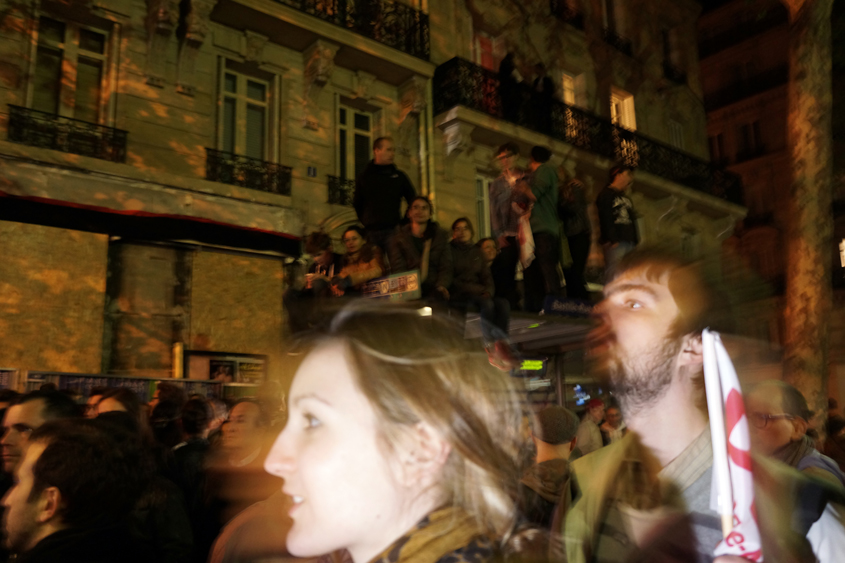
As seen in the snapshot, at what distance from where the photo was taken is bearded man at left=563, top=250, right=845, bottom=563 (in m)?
1.51

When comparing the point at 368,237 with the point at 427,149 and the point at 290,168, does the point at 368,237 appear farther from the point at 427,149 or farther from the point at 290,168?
the point at 427,149

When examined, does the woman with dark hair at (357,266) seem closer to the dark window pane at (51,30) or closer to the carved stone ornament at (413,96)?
the dark window pane at (51,30)

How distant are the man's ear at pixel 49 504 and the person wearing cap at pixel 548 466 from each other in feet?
5.55

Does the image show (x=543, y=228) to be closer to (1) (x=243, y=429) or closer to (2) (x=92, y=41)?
(1) (x=243, y=429)

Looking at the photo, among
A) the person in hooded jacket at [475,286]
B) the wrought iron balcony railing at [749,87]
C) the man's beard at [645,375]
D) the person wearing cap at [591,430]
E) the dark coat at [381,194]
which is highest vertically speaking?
the wrought iron balcony railing at [749,87]

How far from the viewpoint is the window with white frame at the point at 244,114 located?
Result: 35.7ft

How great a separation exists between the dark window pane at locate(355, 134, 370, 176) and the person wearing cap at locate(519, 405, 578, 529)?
9.11 m

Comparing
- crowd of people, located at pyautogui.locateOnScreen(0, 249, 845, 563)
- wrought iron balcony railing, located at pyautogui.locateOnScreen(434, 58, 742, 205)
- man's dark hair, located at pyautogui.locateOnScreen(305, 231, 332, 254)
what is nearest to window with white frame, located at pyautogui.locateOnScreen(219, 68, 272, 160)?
wrought iron balcony railing, located at pyautogui.locateOnScreen(434, 58, 742, 205)

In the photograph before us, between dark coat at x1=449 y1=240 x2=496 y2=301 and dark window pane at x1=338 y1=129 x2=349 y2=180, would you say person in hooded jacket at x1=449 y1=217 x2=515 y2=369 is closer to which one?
dark coat at x1=449 y1=240 x2=496 y2=301

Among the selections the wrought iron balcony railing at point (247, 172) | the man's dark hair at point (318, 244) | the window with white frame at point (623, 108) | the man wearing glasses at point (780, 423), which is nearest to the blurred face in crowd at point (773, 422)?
the man wearing glasses at point (780, 423)

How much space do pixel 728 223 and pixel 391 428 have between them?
69.5ft

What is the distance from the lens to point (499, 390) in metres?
1.37

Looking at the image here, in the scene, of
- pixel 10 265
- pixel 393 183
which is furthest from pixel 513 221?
pixel 10 265

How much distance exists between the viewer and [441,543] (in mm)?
1212
